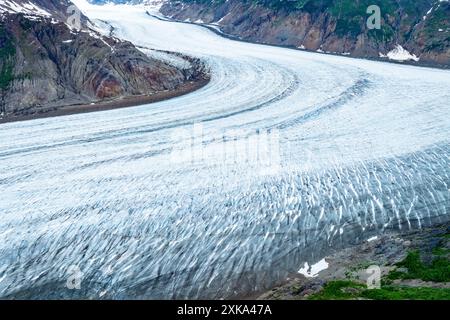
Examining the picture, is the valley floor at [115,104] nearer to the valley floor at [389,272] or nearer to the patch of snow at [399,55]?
the valley floor at [389,272]

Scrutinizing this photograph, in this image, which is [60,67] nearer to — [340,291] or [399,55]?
[340,291]

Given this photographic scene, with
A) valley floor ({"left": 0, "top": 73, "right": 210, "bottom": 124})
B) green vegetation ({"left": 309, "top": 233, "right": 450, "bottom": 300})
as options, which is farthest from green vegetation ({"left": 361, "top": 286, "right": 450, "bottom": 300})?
valley floor ({"left": 0, "top": 73, "right": 210, "bottom": 124})

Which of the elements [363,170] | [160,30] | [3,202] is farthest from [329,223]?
[160,30]

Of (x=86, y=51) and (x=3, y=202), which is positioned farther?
(x=86, y=51)

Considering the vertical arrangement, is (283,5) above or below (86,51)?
above

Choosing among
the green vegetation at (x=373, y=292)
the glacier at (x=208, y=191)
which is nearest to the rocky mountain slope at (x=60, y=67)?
the glacier at (x=208, y=191)
